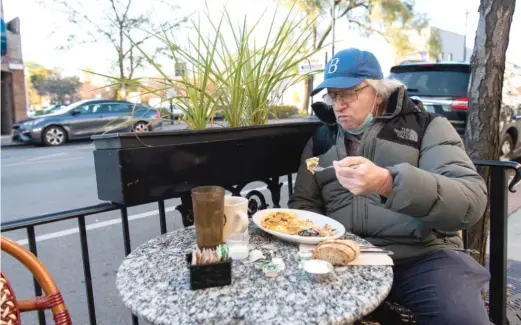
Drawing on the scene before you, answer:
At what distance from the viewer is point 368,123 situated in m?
1.83

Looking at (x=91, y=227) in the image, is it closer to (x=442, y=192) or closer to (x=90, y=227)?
(x=90, y=227)

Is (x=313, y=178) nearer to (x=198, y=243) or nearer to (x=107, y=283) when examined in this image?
(x=198, y=243)

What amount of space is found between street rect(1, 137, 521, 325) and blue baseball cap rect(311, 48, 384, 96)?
5.36ft

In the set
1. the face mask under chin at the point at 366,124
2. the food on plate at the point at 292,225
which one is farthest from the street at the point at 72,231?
the face mask under chin at the point at 366,124

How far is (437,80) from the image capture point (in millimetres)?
6180

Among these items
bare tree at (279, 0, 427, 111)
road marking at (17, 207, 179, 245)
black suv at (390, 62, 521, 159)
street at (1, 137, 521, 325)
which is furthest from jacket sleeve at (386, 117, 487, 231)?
bare tree at (279, 0, 427, 111)

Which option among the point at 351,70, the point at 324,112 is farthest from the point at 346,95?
the point at 324,112

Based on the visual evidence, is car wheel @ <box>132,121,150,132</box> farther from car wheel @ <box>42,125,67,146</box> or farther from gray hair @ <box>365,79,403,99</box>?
car wheel @ <box>42,125,67,146</box>

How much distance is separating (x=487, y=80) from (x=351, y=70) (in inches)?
40.4

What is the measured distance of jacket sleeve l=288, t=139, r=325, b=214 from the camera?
1.92 m

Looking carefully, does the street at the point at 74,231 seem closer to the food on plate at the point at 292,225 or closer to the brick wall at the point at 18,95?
the food on plate at the point at 292,225

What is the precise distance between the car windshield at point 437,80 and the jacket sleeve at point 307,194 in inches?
193

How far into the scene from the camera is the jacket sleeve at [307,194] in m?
1.92

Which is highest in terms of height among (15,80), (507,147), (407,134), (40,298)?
(15,80)
